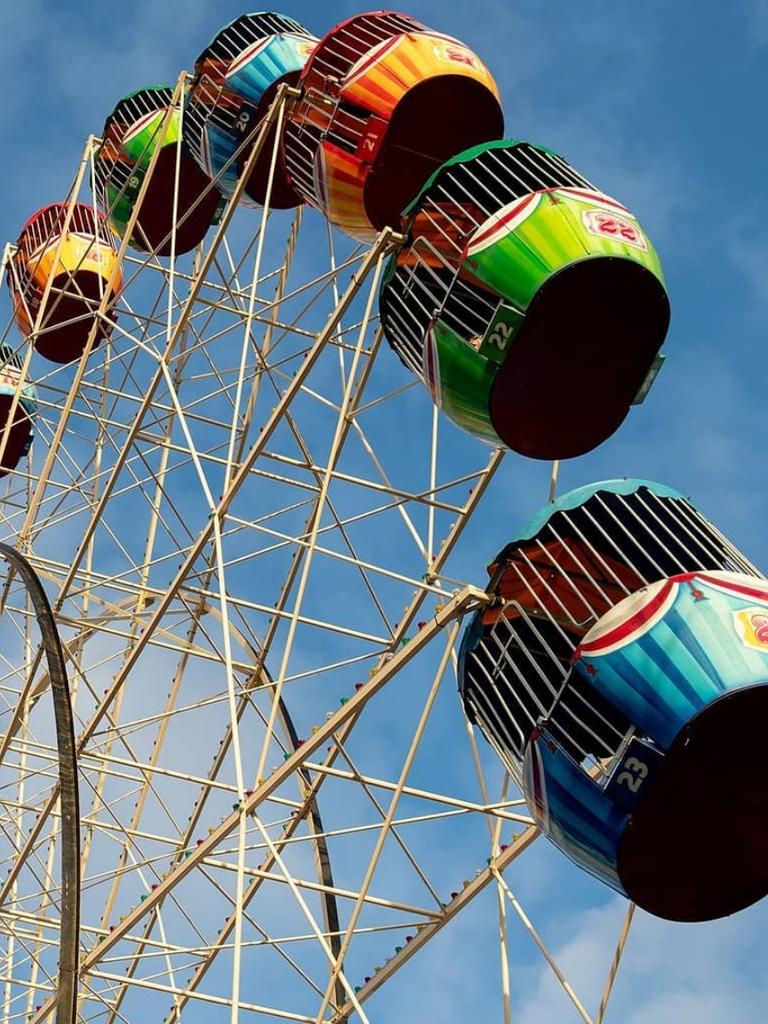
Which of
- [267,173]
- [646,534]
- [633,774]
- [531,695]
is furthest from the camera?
[267,173]

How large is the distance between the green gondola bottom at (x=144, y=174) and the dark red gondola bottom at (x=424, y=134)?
5481 millimetres

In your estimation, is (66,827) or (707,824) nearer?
(707,824)

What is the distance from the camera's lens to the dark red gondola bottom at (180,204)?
25703 millimetres

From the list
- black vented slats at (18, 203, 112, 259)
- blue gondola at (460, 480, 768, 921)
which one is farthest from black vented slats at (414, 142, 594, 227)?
black vented slats at (18, 203, 112, 259)

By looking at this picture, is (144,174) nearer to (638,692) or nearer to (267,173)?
(267,173)

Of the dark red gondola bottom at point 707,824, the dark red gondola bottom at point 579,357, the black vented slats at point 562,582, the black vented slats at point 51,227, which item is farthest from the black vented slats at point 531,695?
the black vented slats at point 51,227

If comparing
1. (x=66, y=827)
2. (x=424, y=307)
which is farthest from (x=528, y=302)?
(x=66, y=827)

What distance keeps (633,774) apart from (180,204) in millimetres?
14970

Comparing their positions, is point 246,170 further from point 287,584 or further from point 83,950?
point 83,950

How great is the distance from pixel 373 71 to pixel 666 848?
845 cm

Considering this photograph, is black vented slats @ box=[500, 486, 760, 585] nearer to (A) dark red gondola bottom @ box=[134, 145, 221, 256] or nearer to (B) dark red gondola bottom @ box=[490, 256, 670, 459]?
(B) dark red gondola bottom @ box=[490, 256, 670, 459]

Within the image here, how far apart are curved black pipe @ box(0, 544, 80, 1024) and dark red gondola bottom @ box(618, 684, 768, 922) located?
13.4 ft

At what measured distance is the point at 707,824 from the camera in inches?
567

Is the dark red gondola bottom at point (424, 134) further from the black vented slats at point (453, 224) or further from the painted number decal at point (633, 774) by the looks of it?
the painted number decal at point (633, 774)
